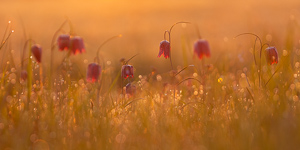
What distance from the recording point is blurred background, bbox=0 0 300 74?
474cm

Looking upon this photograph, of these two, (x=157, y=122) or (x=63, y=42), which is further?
(x=63, y=42)

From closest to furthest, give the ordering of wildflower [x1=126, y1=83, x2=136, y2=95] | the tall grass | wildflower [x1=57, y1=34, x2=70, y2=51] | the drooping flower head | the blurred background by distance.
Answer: the tall grass → wildflower [x1=57, y1=34, x2=70, y2=51] → the drooping flower head → wildflower [x1=126, y1=83, x2=136, y2=95] → the blurred background

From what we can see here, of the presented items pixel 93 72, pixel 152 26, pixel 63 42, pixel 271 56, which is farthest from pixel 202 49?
pixel 152 26

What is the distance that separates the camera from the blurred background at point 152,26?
4.74 metres

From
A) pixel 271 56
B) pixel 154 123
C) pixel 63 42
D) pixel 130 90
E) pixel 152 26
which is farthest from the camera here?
pixel 152 26

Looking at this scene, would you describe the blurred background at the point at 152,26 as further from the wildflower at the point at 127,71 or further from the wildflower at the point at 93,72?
the wildflower at the point at 93,72

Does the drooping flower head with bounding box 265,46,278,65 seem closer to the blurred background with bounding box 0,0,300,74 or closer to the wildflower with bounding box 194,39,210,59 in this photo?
the wildflower with bounding box 194,39,210,59

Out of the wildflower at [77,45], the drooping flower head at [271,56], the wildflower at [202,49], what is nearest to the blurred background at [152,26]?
the drooping flower head at [271,56]

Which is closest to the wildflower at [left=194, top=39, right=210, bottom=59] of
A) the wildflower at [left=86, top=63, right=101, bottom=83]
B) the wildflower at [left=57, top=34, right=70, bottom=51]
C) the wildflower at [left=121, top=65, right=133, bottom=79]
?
the wildflower at [left=121, top=65, right=133, bottom=79]

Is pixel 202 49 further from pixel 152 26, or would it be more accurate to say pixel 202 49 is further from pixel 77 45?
pixel 152 26

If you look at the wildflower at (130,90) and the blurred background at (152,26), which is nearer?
the wildflower at (130,90)

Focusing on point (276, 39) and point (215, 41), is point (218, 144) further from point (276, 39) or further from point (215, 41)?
point (215, 41)

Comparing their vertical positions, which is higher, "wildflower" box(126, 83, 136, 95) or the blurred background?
the blurred background

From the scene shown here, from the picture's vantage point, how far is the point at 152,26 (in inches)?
317
